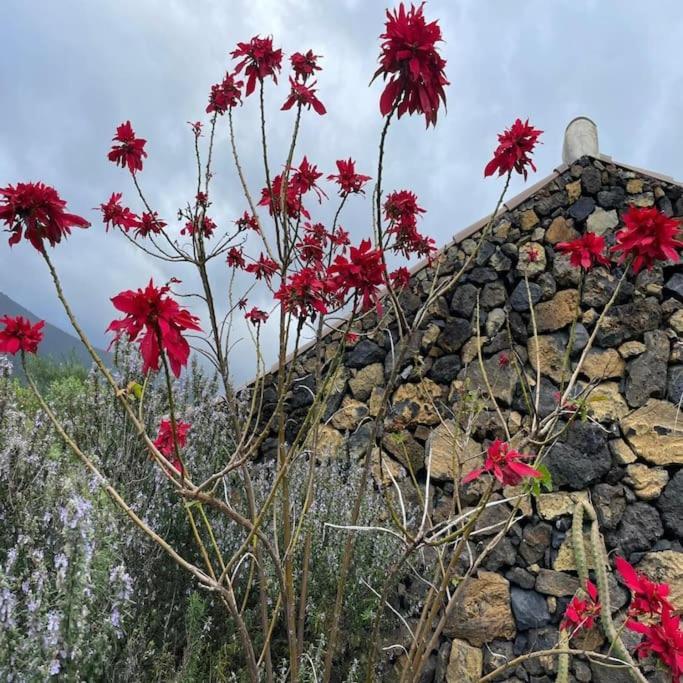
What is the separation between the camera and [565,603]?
282 cm

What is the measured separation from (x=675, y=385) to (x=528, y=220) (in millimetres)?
1339

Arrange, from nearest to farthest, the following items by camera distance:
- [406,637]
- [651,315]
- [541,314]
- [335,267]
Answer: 1. [335,267]
2. [406,637]
3. [651,315]
4. [541,314]

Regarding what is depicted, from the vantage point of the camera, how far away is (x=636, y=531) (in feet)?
9.27

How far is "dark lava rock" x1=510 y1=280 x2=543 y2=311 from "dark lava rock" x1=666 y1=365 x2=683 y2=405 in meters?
0.84

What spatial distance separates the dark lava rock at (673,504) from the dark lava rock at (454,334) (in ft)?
4.40

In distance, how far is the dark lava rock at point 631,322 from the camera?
3160 millimetres

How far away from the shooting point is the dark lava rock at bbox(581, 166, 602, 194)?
3559 mm

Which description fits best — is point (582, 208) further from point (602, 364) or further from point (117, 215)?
point (117, 215)

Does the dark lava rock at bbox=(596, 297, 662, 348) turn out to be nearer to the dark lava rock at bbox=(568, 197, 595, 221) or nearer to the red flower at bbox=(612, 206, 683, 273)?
the dark lava rock at bbox=(568, 197, 595, 221)

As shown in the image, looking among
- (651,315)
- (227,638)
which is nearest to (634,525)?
(651,315)

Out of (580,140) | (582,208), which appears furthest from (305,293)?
(580,140)

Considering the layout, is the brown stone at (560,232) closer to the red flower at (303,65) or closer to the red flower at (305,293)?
the red flower at (303,65)

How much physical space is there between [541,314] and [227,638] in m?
2.49

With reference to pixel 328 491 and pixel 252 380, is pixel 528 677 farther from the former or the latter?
pixel 252 380
